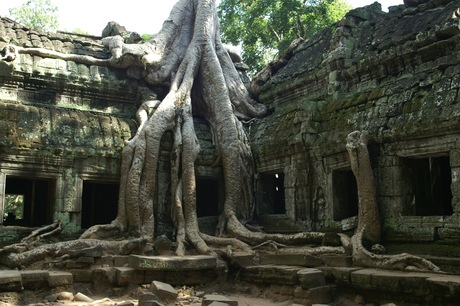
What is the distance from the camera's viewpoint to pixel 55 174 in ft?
28.9

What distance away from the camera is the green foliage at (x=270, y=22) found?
1744 centimetres

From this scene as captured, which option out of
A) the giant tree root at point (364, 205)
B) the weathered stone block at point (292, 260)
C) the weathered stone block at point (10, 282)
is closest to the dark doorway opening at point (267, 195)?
the weathered stone block at point (292, 260)

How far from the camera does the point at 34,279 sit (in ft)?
21.5

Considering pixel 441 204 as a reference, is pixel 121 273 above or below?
below

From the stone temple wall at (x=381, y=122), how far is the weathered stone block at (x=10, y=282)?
176 inches

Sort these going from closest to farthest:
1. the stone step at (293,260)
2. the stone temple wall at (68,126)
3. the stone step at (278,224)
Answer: the stone step at (293,260), the stone temple wall at (68,126), the stone step at (278,224)

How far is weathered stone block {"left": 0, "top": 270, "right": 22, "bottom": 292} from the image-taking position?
6.13 m

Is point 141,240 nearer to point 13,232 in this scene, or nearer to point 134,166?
point 134,166

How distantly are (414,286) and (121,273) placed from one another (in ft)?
12.2

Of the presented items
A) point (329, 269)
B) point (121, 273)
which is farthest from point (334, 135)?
point (121, 273)

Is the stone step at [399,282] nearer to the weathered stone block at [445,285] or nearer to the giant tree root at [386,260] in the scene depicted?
the weathered stone block at [445,285]

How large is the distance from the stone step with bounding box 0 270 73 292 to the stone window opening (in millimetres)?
4617

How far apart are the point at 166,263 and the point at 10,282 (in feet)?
6.46

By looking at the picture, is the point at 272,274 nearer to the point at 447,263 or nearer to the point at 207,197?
the point at 447,263
